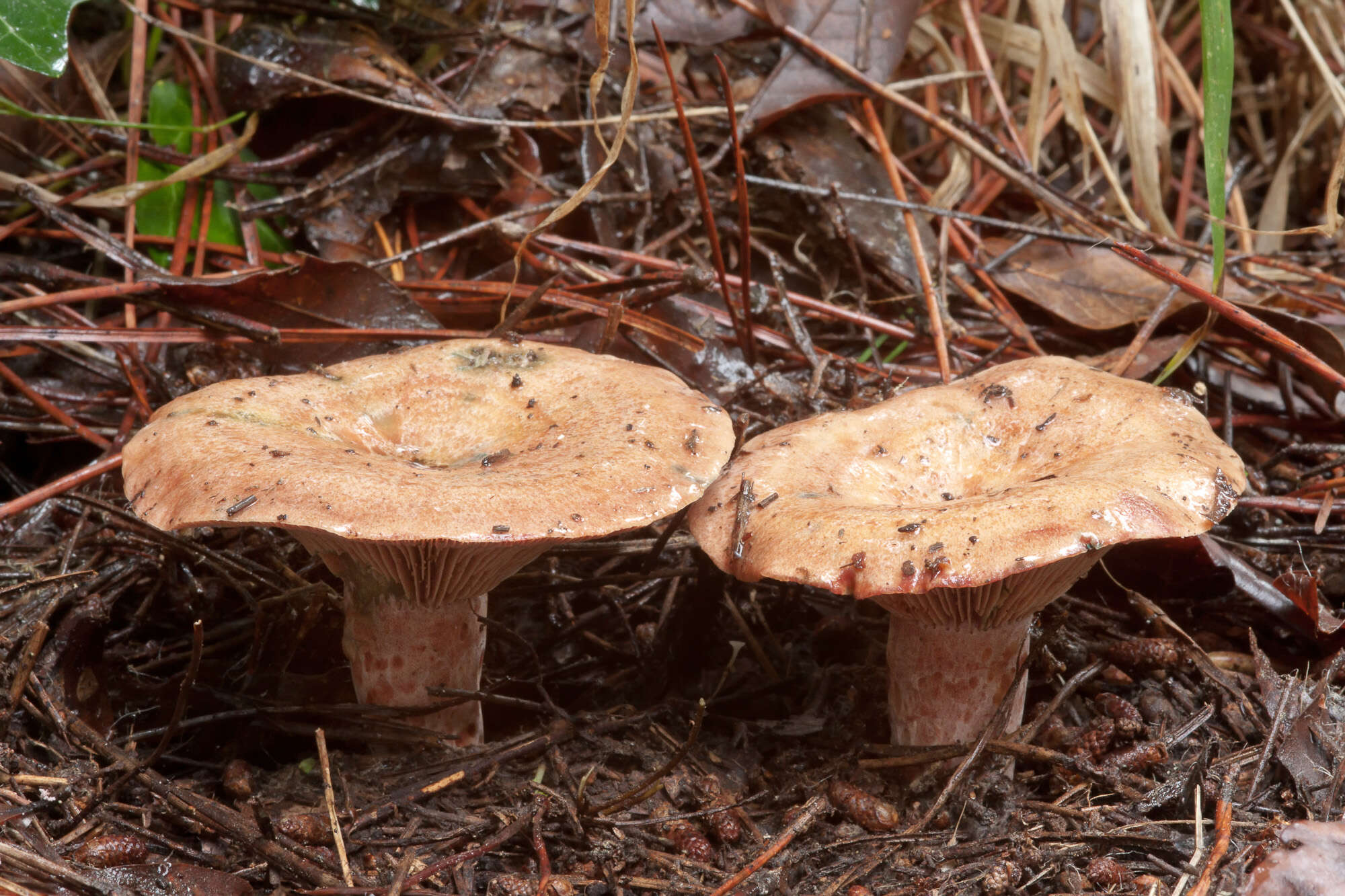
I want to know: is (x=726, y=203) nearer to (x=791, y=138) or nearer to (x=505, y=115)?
(x=791, y=138)

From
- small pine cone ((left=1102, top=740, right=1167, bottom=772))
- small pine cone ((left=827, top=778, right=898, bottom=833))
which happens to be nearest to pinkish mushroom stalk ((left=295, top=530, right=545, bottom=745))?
small pine cone ((left=827, top=778, right=898, bottom=833))

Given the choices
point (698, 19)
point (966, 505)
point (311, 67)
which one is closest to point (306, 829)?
point (966, 505)

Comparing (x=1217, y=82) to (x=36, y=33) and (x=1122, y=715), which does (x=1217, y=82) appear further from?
(x=36, y=33)

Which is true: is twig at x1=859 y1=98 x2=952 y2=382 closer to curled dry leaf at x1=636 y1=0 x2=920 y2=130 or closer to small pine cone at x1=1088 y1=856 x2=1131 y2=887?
curled dry leaf at x1=636 y1=0 x2=920 y2=130

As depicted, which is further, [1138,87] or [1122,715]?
[1138,87]

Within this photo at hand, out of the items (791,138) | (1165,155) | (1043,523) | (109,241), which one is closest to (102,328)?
(109,241)
